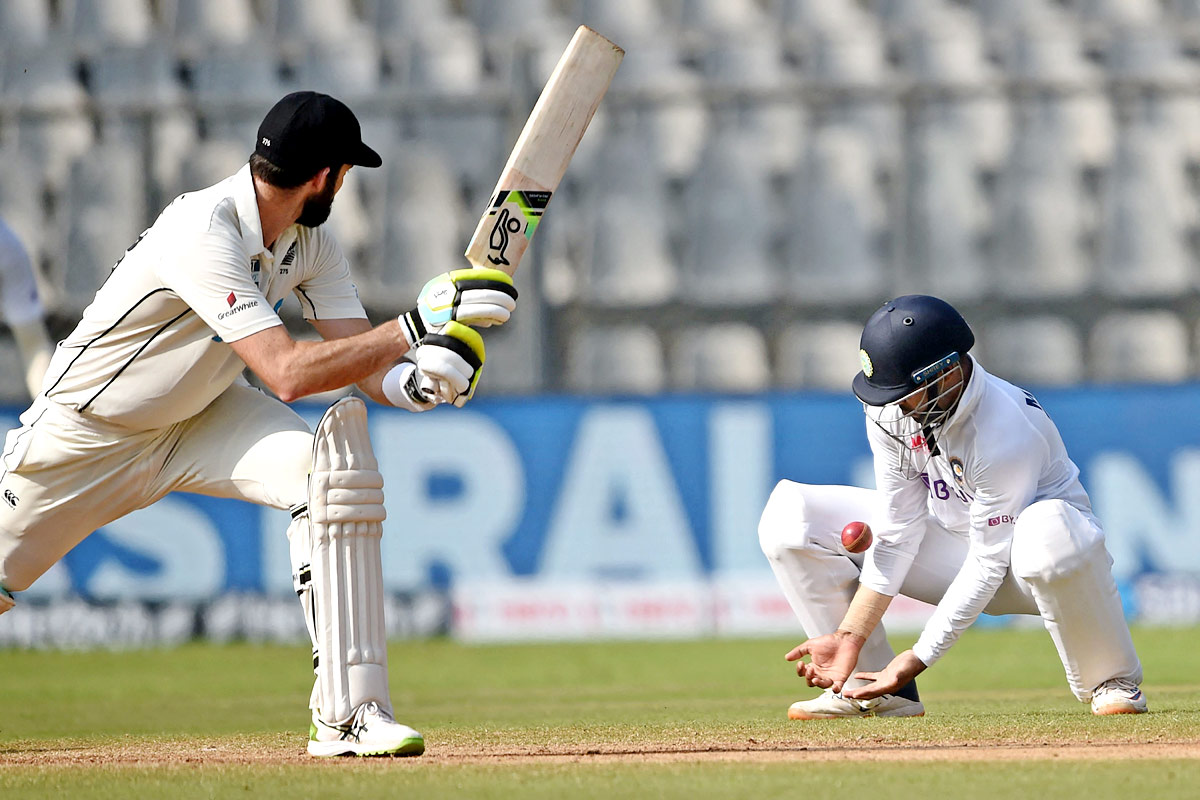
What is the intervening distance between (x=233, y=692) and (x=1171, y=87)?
24.2 feet

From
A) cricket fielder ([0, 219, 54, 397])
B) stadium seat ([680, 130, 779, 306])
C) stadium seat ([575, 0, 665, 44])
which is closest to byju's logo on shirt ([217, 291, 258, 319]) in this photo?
cricket fielder ([0, 219, 54, 397])

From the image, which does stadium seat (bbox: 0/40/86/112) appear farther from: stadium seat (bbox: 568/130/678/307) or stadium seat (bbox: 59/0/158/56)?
stadium seat (bbox: 568/130/678/307)

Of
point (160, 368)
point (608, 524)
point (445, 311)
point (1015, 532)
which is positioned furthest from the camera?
point (608, 524)

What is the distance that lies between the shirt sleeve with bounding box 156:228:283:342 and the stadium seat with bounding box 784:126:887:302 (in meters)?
7.79

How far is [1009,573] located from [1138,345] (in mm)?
6795

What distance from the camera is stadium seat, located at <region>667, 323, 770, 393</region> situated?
10.7 metres

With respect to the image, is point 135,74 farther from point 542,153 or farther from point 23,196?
point 542,153

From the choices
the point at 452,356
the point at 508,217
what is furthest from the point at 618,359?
the point at 452,356

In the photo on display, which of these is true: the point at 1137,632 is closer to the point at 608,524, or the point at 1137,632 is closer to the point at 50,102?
the point at 608,524

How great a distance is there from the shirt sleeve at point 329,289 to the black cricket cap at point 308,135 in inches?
16.1

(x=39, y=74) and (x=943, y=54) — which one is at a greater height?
(x=39, y=74)

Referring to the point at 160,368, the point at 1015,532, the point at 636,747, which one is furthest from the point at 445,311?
the point at 1015,532

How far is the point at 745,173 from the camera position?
1141cm

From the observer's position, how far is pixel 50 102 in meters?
11.2
